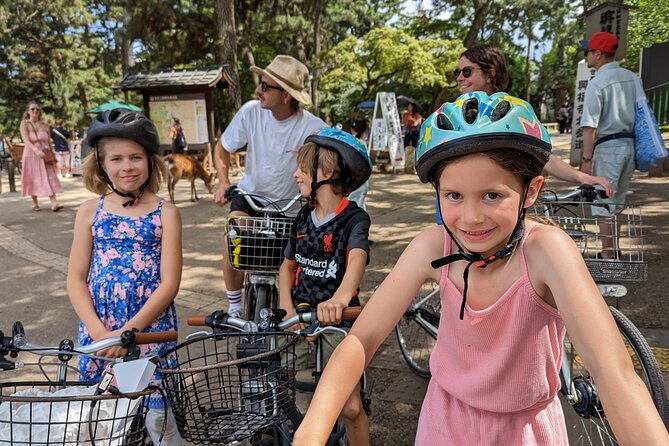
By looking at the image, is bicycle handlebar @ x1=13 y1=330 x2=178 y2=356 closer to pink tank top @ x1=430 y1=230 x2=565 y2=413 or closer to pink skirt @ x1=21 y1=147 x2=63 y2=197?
pink tank top @ x1=430 y1=230 x2=565 y2=413

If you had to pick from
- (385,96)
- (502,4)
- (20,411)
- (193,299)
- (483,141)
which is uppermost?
(502,4)

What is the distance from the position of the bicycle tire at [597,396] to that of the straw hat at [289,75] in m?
2.35

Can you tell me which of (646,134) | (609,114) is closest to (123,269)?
(609,114)

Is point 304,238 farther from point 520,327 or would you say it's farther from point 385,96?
point 385,96

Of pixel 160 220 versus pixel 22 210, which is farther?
pixel 22 210

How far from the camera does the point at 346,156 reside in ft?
9.11

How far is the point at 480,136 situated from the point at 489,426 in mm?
772

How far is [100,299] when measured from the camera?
2461 millimetres

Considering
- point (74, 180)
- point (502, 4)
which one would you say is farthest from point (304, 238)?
point (502, 4)

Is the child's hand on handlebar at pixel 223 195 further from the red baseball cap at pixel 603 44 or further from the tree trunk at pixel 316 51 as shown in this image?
the tree trunk at pixel 316 51

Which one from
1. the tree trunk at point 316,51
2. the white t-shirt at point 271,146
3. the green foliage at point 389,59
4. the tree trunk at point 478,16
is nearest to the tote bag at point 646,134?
the white t-shirt at point 271,146

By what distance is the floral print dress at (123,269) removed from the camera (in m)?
2.46

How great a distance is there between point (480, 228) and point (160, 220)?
1.69m

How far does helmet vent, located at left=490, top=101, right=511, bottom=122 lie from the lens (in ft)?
4.53
